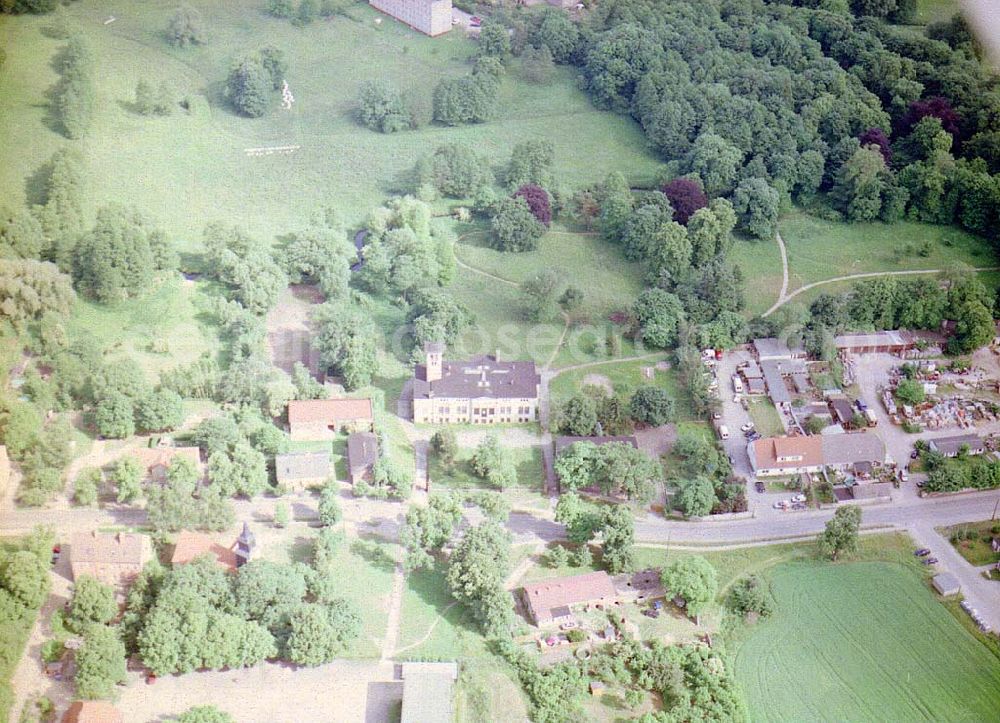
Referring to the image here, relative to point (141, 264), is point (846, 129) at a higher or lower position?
higher

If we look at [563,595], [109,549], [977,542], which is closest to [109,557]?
[109,549]

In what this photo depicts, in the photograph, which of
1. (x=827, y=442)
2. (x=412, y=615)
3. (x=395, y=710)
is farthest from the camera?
(x=827, y=442)

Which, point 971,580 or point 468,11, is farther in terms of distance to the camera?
point 468,11

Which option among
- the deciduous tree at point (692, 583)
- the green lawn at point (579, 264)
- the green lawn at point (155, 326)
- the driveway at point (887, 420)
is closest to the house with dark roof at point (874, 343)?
the driveway at point (887, 420)

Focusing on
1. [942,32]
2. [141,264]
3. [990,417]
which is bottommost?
[141,264]

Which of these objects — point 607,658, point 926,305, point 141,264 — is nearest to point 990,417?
point 926,305

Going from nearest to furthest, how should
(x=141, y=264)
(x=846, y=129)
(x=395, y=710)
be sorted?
1. (x=395, y=710)
2. (x=141, y=264)
3. (x=846, y=129)

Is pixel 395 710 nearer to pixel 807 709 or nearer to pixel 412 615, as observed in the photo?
pixel 412 615
